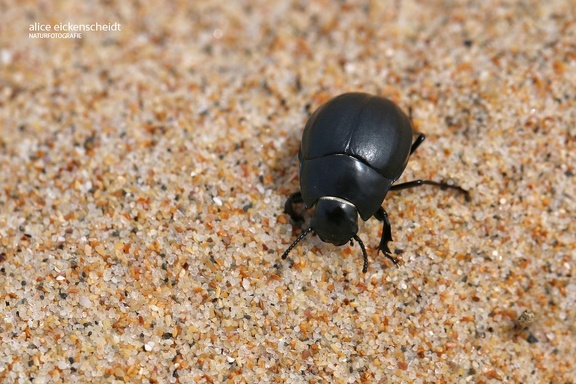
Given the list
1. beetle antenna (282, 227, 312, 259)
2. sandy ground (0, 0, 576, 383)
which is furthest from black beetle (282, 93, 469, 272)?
sandy ground (0, 0, 576, 383)

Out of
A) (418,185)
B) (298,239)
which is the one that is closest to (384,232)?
(418,185)

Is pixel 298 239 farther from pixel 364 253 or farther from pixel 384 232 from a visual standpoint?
pixel 384 232

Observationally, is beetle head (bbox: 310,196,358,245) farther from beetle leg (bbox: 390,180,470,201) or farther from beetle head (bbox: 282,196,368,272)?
beetle leg (bbox: 390,180,470,201)

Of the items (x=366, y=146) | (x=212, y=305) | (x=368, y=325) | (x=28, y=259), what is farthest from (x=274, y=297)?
(x=28, y=259)

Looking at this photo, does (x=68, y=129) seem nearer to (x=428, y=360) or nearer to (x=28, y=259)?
(x=28, y=259)

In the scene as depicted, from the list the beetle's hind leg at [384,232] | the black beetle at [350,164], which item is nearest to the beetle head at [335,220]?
the black beetle at [350,164]
